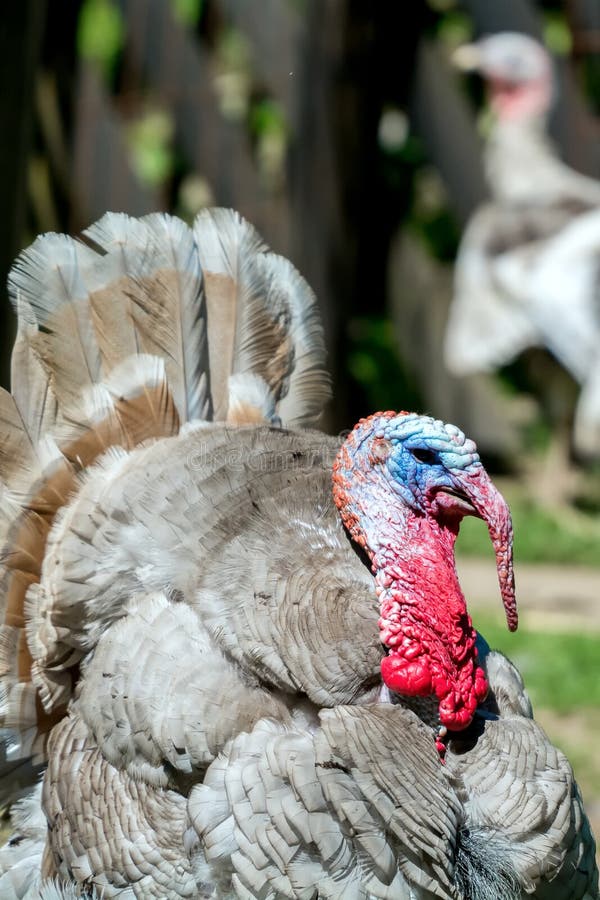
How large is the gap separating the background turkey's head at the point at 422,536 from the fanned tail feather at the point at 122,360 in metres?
0.65

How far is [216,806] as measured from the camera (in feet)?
8.23

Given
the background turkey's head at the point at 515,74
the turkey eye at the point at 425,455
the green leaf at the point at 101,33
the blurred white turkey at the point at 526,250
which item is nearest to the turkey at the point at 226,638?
the turkey eye at the point at 425,455

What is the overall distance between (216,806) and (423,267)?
6.18 metres

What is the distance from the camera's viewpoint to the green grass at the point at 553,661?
4652 mm

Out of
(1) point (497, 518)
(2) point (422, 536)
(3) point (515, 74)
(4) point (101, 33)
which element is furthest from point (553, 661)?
(3) point (515, 74)

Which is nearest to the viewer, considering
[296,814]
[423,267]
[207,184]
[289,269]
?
[296,814]

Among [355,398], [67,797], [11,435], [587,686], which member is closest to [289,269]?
[11,435]

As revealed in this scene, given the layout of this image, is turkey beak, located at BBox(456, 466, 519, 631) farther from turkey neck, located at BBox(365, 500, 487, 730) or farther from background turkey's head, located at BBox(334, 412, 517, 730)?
turkey neck, located at BBox(365, 500, 487, 730)

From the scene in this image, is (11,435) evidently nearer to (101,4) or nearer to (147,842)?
(147,842)

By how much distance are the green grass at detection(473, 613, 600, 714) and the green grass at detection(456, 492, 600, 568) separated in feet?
3.66

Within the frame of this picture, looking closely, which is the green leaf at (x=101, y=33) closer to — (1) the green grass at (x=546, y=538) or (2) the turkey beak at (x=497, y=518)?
(1) the green grass at (x=546, y=538)

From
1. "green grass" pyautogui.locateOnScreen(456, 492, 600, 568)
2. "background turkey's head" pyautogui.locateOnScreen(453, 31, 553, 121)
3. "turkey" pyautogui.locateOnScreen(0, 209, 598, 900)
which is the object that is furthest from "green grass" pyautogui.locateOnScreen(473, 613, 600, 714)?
"background turkey's head" pyautogui.locateOnScreen(453, 31, 553, 121)

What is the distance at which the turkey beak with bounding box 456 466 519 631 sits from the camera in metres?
2.59

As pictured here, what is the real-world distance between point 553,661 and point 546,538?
1.85m
